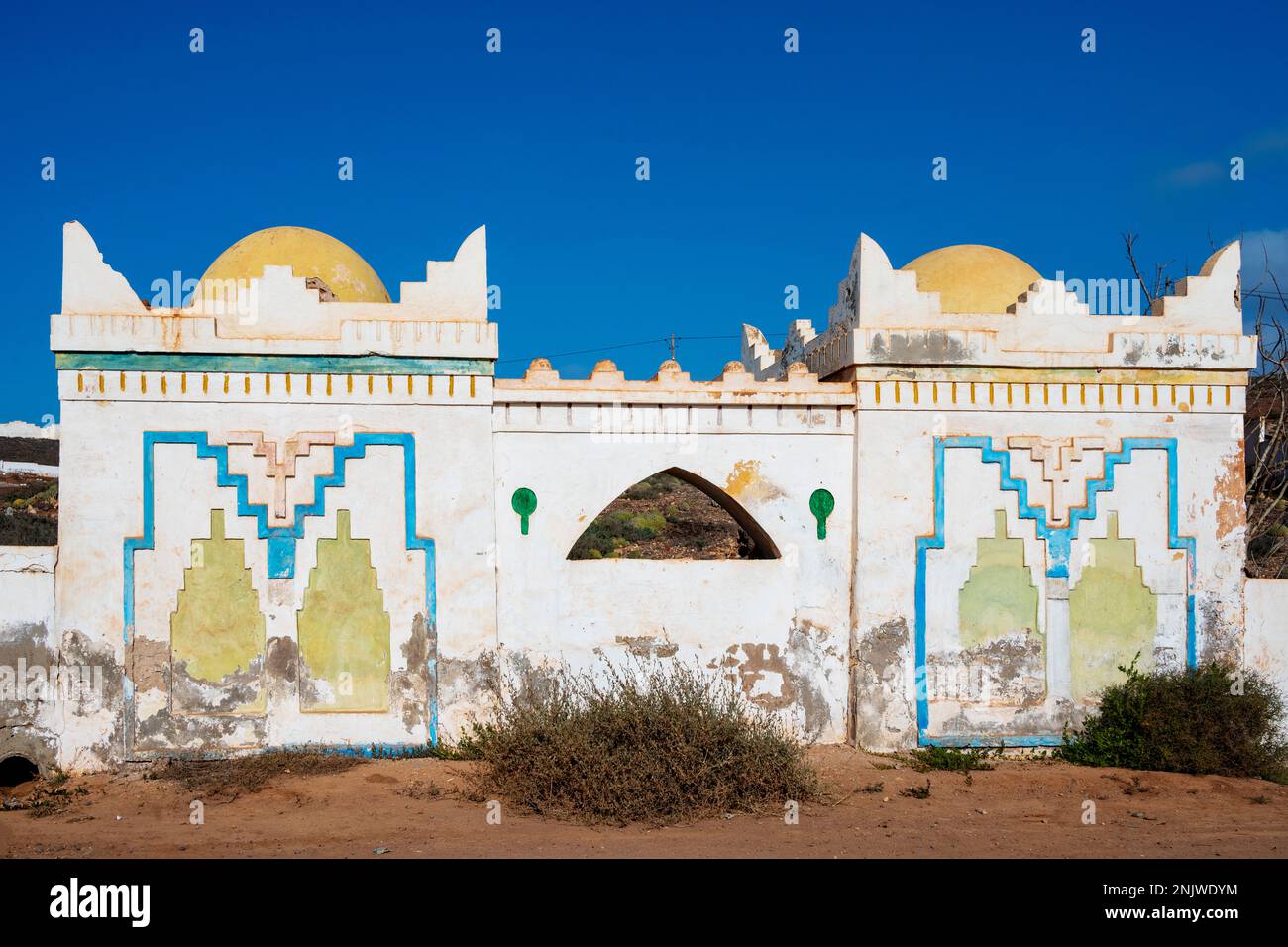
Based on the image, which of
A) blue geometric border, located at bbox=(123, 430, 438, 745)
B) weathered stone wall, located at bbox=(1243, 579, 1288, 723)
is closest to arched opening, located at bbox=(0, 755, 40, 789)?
blue geometric border, located at bbox=(123, 430, 438, 745)

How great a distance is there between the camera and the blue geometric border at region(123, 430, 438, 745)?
8.92 metres

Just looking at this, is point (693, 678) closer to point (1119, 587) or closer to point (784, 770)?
point (784, 770)

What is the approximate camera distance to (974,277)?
10648 mm

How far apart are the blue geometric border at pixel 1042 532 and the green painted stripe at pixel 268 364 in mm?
4146

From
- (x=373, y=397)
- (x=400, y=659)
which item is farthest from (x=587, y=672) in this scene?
(x=373, y=397)

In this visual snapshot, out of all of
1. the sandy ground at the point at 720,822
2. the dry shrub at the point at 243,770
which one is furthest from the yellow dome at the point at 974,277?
the dry shrub at the point at 243,770

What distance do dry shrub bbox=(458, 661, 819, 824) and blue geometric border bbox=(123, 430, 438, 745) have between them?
1.32 meters

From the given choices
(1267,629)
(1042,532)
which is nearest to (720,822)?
(1042,532)

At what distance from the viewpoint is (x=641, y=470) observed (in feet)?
31.6

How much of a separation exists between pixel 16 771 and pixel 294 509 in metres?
3.26

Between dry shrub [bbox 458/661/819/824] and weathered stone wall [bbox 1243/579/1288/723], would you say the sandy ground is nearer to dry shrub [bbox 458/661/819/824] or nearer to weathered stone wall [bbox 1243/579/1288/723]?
dry shrub [bbox 458/661/819/824]

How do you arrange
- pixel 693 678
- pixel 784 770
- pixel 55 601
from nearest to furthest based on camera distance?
pixel 784 770, pixel 55 601, pixel 693 678
